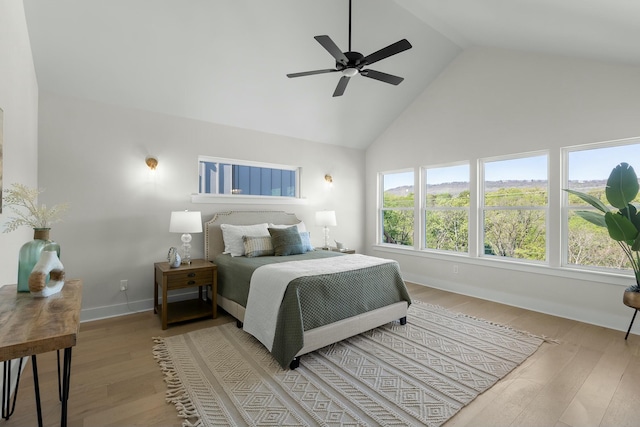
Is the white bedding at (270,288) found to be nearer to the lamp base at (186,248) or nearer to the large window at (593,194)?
the lamp base at (186,248)

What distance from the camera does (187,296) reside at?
13.0 ft

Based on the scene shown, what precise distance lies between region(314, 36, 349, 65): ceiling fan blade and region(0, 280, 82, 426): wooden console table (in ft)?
7.50

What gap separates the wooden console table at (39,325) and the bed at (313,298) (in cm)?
141

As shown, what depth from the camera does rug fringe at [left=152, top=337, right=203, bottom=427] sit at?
6.07 feet

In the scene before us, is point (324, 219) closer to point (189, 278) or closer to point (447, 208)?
point (447, 208)

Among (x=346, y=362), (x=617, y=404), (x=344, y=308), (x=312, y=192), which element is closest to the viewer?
(x=617, y=404)

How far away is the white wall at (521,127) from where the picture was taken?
3.30 metres

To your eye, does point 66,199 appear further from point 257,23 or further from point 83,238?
point 257,23

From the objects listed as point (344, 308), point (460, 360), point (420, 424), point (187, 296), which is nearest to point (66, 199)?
point (187, 296)

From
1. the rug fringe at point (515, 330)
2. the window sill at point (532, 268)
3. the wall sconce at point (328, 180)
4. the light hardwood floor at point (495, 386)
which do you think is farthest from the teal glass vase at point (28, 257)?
the window sill at point (532, 268)

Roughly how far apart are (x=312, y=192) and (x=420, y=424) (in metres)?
3.93

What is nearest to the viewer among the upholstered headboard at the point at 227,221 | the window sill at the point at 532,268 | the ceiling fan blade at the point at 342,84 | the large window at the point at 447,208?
the ceiling fan blade at the point at 342,84

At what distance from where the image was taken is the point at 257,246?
379 centimetres

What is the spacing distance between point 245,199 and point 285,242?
110 cm
